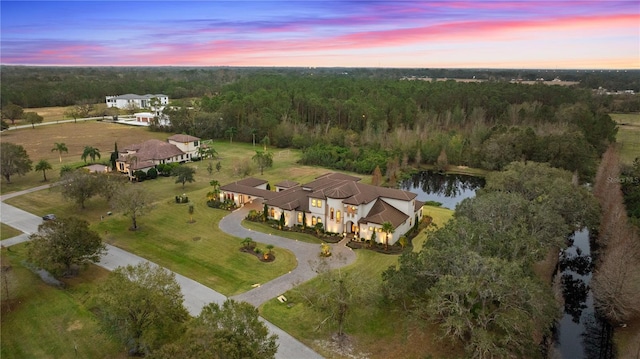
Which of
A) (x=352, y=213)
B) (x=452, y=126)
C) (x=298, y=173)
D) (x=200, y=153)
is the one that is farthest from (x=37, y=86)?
(x=352, y=213)

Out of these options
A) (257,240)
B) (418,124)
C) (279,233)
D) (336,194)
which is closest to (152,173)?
(279,233)

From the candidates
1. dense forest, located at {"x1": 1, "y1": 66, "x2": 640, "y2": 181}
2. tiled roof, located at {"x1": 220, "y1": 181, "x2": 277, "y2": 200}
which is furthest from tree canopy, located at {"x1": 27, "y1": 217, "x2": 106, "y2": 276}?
dense forest, located at {"x1": 1, "y1": 66, "x2": 640, "y2": 181}

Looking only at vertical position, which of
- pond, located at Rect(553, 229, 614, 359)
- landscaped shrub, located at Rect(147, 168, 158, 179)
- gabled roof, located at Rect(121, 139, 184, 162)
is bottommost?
pond, located at Rect(553, 229, 614, 359)

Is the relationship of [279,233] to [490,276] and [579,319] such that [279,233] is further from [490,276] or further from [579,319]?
[579,319]

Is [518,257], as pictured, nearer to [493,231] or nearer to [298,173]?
[493,231]

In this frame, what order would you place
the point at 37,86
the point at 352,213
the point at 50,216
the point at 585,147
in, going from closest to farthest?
the point at 352,213 < the point at 50,216 < the point at 585,147 < the point at 37,86

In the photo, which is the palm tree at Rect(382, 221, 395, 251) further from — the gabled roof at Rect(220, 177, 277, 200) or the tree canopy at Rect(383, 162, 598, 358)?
the gabled roof at Rect(220, 177, 277, 200)
